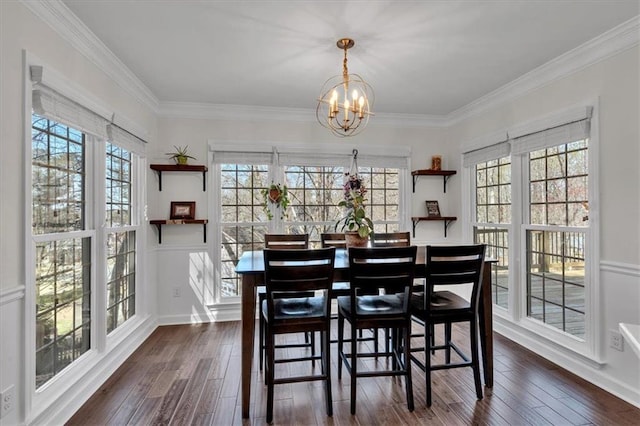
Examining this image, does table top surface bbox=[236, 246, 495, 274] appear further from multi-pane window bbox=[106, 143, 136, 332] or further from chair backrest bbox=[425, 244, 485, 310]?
multi-pane window bbox=[106, 143, 136, 332]

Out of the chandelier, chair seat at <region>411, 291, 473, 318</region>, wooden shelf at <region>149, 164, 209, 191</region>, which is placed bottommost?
chair seat at <region>411, 291, 473, 318</region>

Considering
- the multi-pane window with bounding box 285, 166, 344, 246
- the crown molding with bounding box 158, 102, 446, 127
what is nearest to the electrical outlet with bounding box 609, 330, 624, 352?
the multi-pane window with bounding box 285, 166, 344, 246

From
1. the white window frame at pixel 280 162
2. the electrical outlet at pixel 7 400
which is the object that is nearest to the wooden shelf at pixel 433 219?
the white window frame at pixel 280 162

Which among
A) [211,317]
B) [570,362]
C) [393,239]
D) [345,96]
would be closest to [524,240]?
[570,362]

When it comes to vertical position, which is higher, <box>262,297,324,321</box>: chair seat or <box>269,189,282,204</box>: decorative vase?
<box>269,189,282,204</box>: decorative vase

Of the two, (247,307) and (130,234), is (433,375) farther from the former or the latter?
(130,234)

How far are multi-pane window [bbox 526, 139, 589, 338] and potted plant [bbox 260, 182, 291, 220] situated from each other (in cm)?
264

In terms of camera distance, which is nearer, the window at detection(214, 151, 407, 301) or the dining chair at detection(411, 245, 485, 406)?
the dining chair at detection(411, 245, 485, 406)

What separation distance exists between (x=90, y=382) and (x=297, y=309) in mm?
1618

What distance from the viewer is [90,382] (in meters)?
2.44

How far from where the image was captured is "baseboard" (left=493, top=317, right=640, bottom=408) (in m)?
2.36

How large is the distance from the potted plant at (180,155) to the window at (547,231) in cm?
341

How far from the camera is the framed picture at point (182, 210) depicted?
3.92 metres

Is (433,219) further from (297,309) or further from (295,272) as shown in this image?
(295,272)
